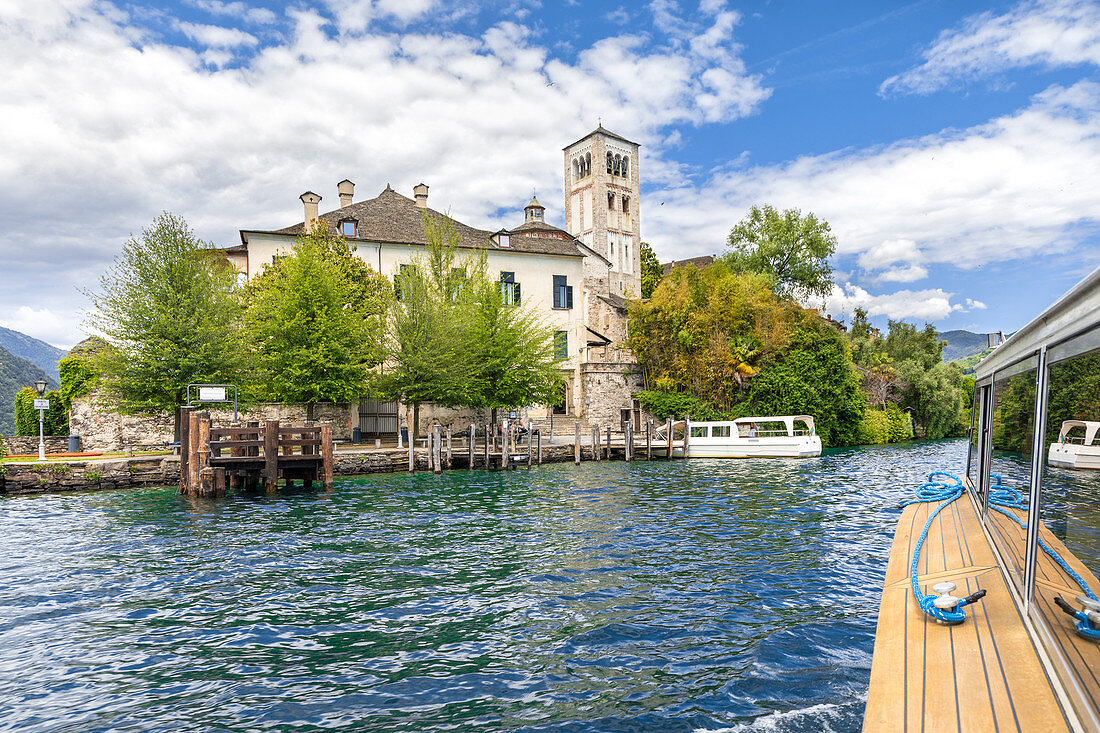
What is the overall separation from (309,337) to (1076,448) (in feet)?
84.8

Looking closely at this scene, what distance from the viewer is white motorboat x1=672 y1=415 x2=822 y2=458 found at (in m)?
29.2

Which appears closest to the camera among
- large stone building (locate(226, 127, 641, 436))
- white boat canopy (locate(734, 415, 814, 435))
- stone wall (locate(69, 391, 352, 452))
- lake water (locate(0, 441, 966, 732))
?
lake water (locate(0, 441, 966, 732))

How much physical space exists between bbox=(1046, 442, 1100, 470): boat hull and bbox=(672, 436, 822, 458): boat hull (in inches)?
1057

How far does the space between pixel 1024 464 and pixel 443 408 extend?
30.5 meters

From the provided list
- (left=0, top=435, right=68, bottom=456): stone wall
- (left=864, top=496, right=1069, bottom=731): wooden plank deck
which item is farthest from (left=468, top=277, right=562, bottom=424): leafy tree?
(left=864, top=496, right=1069, bottom=731): wooden plank deck

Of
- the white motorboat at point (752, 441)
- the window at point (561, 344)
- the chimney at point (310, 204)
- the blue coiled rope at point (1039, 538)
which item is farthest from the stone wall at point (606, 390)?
the blue coiled rope at point (1039, 538)

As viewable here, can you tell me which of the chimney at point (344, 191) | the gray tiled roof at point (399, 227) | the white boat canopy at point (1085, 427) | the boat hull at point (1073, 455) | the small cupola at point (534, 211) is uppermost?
the small cupola at point (534, 211)

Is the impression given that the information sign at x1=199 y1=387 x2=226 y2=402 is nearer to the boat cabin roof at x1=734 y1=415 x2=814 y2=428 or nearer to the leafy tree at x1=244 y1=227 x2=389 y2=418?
the leafy tree at x1=244 y1=227 x2=389 y2=418

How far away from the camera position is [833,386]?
119ft

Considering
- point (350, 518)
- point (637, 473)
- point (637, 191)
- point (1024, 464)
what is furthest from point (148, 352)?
point (637, 191)

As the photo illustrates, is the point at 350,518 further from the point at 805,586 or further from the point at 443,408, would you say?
the point at 443,408

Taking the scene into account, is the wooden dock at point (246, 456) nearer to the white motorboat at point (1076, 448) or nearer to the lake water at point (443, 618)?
the lake water at point (443, 618)

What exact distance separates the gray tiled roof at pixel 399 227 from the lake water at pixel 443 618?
858 inches

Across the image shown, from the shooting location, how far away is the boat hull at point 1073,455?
10.2 ft
